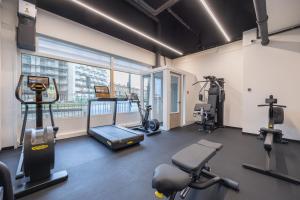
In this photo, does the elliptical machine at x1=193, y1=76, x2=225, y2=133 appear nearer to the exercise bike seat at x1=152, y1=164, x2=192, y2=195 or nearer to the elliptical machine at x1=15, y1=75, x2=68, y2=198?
the exercise bike seat at x1=152, y1=164, x2=192, y2=195

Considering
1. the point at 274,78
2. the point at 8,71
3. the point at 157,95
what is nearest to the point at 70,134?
the point at 8,71

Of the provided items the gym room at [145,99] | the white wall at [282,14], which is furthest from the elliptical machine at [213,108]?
the white wall at [282,14]

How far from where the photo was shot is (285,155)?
307 cm

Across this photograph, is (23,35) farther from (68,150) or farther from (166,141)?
(166,141)

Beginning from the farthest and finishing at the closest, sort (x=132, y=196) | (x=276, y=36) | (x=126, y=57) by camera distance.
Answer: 1. (x=126, y=57)
2. (x=276, y=36)
3. (x=132, y=196)

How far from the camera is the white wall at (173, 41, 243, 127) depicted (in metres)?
5.62

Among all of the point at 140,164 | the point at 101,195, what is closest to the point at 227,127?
the point at 140,164

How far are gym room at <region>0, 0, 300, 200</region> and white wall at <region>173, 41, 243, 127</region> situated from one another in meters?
0.04

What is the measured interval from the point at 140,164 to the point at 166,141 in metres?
1.51

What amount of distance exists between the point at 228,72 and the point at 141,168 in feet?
18.1

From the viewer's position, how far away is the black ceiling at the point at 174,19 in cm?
362

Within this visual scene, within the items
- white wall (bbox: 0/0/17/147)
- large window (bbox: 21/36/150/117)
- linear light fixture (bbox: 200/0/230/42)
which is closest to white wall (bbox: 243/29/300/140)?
linear light fixture (bbox: 200/0/230/42)

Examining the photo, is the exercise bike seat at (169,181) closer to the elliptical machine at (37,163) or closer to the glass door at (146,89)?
the elliptical machine at (37,163)

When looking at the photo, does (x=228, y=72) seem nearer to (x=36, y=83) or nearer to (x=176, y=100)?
(x=176, y=100)
